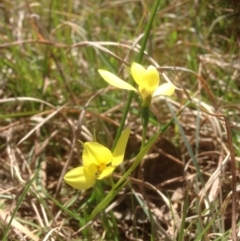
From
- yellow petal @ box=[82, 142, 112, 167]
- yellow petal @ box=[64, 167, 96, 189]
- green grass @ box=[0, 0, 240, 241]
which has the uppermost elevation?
yellow petal @ box=[82, 142, 112, 167]

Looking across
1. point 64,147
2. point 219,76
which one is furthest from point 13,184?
point 219,76

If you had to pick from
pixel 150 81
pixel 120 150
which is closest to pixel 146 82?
pixel 150 81

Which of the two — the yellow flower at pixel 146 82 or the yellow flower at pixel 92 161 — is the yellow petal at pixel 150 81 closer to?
the yellow flower at pixel 146 82

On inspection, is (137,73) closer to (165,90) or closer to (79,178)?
(165,90)

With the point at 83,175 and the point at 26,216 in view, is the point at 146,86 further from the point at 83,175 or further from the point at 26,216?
the point at 26,216

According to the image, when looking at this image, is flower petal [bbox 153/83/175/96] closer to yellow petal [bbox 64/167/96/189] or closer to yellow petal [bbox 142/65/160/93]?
yellow petal [bbox 142/65/160/93]

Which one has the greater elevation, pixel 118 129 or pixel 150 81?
pixel 150 81

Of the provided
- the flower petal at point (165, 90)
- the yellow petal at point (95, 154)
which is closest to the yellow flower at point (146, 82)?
the flower petal at point (165, 90)

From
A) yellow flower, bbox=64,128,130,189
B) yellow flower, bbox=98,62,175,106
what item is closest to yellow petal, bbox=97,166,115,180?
yellow flower, bbox=64,128,130,189
